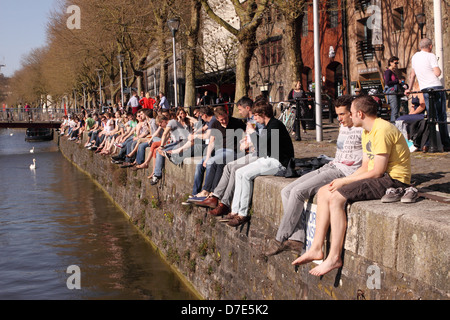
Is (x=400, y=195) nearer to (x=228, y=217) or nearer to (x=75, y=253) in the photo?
(x=228, y=217)

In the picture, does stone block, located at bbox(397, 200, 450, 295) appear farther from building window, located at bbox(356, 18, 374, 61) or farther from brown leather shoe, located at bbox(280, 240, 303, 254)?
building window, located at bbox(356, 18, 374, 61)

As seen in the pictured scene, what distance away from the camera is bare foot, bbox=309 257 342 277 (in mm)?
5691

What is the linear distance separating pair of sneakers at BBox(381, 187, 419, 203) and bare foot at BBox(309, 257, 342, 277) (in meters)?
0.67

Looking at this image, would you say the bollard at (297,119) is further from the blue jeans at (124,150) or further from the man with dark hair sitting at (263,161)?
the man with dark hair sitting at (263,161)

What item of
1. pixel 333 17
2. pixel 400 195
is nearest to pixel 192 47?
pixel 333 17

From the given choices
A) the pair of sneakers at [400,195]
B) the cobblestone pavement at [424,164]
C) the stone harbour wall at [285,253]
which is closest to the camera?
the stone harbour wall at [285,253]

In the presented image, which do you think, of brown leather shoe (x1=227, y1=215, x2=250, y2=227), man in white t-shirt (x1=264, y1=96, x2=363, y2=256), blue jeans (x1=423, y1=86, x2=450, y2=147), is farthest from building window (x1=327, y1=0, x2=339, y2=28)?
man in white t-shirt (x1=264, y1=96, x2=363, y2=256)

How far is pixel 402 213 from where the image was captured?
5043 millimetres

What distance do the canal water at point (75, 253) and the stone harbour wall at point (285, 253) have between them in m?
0.48

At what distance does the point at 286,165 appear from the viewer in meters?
7.94

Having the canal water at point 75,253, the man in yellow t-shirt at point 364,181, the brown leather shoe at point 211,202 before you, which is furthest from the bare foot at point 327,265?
the canal water at point 75,253

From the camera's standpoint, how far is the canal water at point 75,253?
11.1 metres

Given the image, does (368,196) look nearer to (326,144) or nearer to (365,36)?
(326,144)
